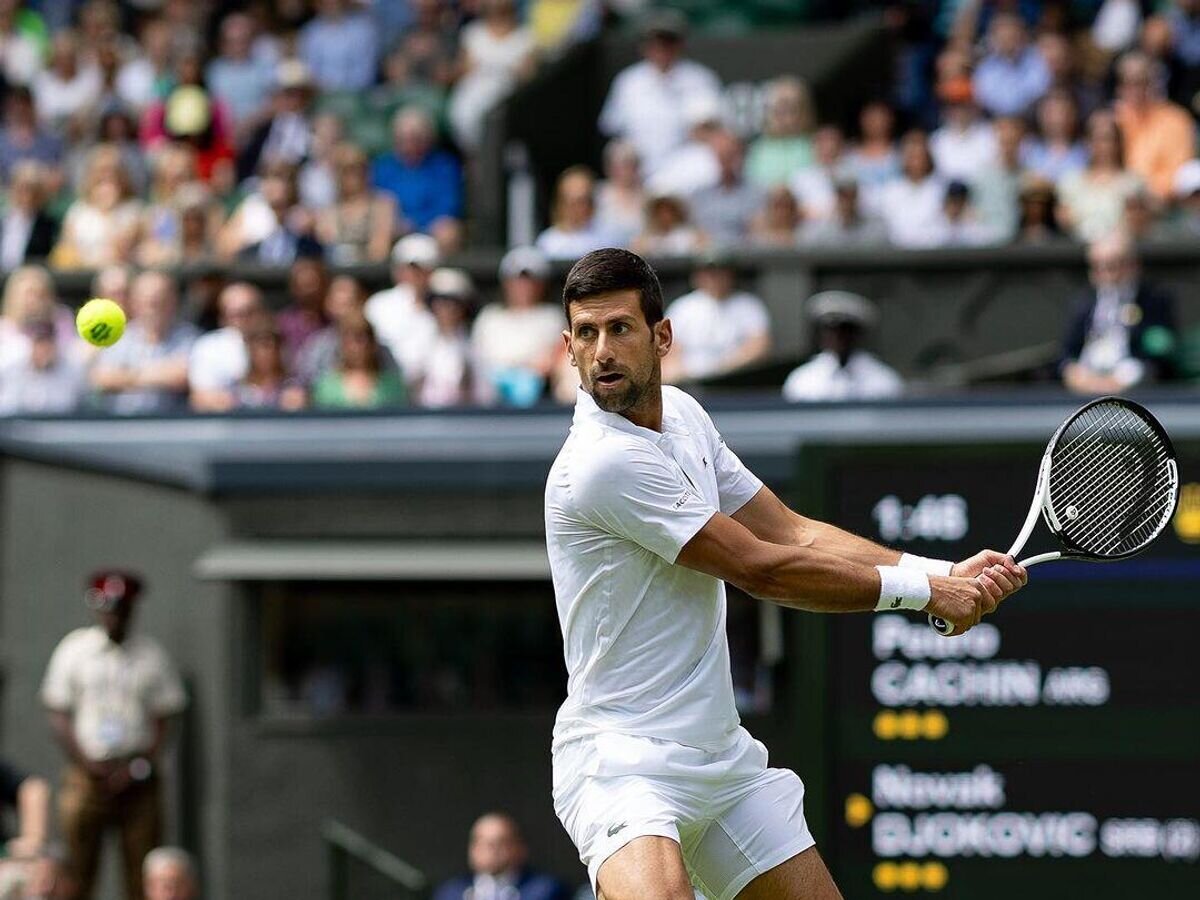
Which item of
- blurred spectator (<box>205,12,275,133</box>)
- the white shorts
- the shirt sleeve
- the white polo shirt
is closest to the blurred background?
blurred spectator (<box>205,12,275,133</box>)

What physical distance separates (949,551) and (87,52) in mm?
9050

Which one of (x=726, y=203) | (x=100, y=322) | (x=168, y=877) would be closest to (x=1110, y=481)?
(x=100, y=322)

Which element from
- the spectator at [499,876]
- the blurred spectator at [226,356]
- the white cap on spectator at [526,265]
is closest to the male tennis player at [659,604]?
the spectator at [499,876]

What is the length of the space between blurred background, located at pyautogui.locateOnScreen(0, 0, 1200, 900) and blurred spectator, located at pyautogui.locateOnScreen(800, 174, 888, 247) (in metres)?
0.03

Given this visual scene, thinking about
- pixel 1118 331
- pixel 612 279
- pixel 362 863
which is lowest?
pixel 362 863

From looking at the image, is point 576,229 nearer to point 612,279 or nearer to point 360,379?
point 360,379

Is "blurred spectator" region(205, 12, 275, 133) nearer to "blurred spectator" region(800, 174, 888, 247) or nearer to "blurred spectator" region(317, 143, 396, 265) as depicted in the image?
"blurred spectator" region(317, 143, 396, 265)

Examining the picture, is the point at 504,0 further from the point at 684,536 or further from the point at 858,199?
the point at 684,536

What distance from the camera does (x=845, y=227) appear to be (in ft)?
43.1

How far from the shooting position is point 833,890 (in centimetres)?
616

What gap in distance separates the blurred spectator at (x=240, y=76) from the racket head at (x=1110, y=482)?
10.2m

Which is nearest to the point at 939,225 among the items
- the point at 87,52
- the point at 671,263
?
the point at 671,263

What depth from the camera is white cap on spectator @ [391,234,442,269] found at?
12.9 m

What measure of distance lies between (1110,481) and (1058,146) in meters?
7.13
